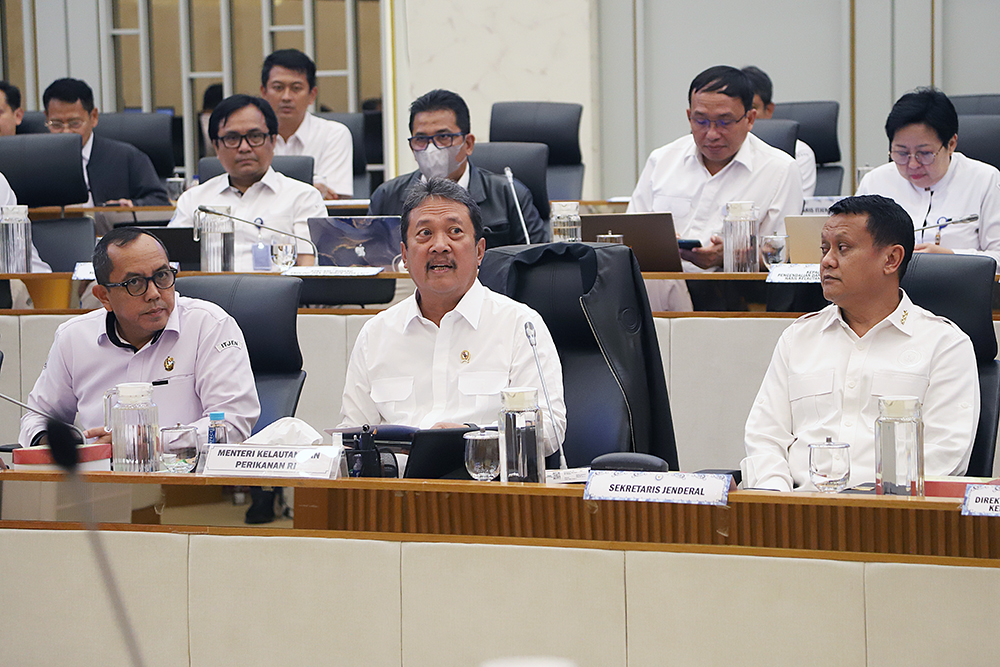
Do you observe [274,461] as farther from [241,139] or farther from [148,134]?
[148,134]

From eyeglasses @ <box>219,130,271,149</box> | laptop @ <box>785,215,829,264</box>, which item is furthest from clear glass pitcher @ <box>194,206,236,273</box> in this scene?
laptop @ <box>785,215,829,264</box>

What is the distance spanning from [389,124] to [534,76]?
39.1 inches

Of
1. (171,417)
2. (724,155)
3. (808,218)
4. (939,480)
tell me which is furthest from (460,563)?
(724,155)

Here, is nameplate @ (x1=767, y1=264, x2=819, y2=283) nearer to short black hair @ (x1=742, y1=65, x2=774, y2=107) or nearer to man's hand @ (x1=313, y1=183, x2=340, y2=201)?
Answer: short black hair @ (x1=742, y1=65, x2=774, y2=107)

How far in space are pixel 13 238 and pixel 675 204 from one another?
2.17 m

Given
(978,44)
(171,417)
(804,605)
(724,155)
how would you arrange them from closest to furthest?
(804,605) → (171,417) → (724,155) → (978,44)

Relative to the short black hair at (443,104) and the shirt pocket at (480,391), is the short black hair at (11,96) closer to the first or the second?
the short black hair at (443,104)

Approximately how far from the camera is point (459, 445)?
6.35ft

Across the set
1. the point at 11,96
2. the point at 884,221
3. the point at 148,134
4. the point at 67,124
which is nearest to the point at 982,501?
the point at 884,221

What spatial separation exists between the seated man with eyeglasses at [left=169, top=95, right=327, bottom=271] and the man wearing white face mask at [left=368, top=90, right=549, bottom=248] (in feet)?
0.95

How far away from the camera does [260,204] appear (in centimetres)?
402

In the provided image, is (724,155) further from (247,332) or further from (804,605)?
(804,605)

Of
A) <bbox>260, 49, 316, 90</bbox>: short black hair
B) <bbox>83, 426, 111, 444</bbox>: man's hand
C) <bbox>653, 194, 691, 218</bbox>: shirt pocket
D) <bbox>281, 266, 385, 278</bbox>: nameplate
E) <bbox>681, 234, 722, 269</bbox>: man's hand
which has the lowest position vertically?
<bbox>83, 426, 111, 444</bbox>: man's hand

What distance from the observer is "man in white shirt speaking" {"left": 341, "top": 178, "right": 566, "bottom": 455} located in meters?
2.59
